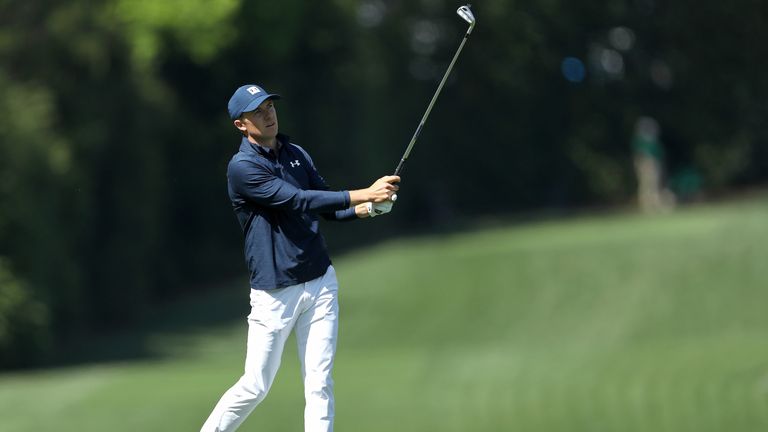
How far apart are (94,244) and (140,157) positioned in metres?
1.76

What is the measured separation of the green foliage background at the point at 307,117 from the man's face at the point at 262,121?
1018 cm

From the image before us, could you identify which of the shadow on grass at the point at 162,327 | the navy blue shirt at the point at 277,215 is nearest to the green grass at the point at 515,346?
the shadow on grass at the point at 162,327

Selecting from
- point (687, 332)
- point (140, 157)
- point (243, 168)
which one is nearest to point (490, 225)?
point (140, 157)


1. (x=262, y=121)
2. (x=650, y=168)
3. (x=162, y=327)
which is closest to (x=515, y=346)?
(x=162, y=327)

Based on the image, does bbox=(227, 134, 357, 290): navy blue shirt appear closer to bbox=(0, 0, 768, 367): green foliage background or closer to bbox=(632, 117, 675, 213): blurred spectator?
bbox=(0, 0, 768, 367): green foliage background

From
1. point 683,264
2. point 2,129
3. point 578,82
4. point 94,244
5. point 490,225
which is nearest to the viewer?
point 2,129

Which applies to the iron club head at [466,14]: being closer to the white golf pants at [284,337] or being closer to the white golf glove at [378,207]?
the white golf glove at [378,207]

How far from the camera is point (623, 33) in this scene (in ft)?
114

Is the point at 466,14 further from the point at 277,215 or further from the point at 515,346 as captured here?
the point at 515,346

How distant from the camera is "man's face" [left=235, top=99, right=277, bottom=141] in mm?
8062

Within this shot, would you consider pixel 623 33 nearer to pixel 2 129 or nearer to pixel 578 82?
pixel 578 82

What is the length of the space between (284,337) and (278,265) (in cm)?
45

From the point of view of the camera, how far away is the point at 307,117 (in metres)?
28.6

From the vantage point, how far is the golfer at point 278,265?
795 centimetres
